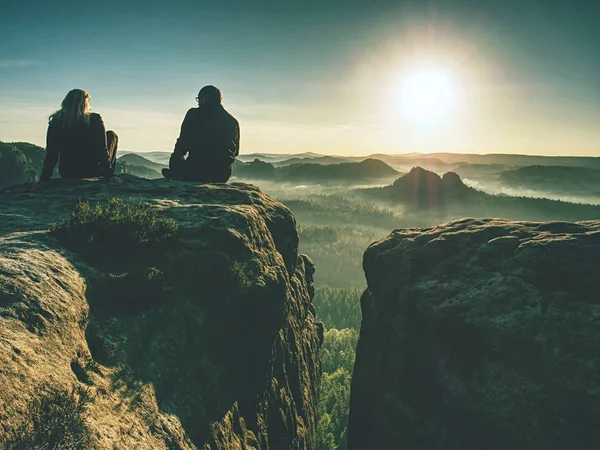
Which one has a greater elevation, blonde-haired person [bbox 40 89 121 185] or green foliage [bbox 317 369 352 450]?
blonde-haired person [bbox 40 89 121 185]

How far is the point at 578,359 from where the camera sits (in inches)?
516

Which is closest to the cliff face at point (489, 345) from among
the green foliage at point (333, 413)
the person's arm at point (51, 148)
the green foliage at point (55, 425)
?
the green foliage at point (55, 425)

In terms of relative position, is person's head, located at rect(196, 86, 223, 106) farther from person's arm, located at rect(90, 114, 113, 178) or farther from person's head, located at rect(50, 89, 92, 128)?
person's head, located at rect(50, 89, 92, 128)

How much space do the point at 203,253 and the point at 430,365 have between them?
1052cm

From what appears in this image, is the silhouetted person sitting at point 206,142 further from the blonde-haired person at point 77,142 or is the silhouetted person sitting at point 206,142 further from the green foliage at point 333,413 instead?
the green foliage at point 333,413

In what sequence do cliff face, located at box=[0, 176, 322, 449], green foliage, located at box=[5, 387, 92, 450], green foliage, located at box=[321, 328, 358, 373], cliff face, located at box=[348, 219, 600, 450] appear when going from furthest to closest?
green foliage, located at box=[321, 328, 358, 373] < cliff face, located at box=[348, 219, 600, 450] < cliff face, located at box=[0, 176, 322, 449] < green foliage, located at box=[5, 387, 92, 450]

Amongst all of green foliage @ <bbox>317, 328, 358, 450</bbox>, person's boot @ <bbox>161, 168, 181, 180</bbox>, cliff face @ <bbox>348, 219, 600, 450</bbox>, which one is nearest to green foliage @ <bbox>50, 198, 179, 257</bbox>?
person's boot @ <bbox>161, 168, 181, 180</bbox>

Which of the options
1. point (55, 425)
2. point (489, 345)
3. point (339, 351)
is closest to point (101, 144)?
point (55, 425)

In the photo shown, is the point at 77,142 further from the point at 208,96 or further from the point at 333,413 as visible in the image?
the point at 333,413

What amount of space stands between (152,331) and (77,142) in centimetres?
1051

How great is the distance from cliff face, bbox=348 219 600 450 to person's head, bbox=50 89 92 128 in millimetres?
16532

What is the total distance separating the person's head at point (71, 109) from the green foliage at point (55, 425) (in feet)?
39.2

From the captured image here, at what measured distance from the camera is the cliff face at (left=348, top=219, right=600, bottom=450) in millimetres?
13047

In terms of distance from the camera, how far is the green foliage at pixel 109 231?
1177 centimetres
